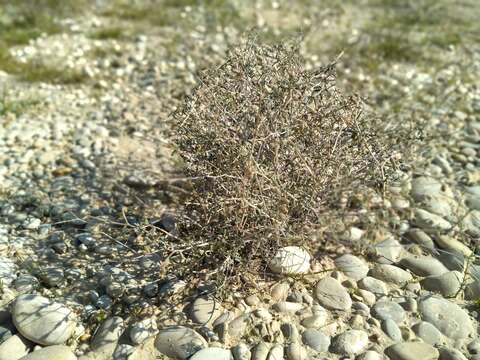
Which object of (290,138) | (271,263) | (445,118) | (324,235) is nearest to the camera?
(290,138)

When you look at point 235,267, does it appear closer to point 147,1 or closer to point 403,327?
point 403,327

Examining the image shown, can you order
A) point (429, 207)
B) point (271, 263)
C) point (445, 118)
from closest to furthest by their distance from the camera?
point (271, 263), point (429, 207), point (445, 118)

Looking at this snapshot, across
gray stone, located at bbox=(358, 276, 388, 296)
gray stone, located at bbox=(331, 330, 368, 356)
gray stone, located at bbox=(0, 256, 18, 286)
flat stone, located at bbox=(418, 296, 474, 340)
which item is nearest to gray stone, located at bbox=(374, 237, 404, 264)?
gray stone, located at bbox=(358, 276, 388, 296)

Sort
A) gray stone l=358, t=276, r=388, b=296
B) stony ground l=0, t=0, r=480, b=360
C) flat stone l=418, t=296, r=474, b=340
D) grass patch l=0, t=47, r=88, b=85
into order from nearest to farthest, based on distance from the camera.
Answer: stony ground l=0, t=0, r=480, b=360, flat stone l=418, t=296, r=474, b=340, gray stone l=358, t=276, r=388, b=296, grass patch l=0, t=47, r=88, b=85

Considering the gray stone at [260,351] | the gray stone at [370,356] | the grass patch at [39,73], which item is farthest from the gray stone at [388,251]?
the grass patch at [39,73]

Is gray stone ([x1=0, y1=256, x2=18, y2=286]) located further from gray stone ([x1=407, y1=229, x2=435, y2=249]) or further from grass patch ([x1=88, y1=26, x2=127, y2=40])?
grass patch ([x1=88, y1=26, x2=127, y2=40])

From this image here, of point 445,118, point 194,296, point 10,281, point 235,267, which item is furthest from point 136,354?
point 445,118
